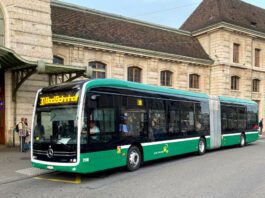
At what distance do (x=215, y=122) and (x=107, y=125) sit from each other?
28.7 feet

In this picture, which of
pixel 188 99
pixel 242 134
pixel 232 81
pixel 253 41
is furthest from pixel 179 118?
pixel 253 41

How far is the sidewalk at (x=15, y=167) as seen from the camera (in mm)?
9227

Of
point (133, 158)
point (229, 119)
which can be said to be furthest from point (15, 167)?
point (229, 119)

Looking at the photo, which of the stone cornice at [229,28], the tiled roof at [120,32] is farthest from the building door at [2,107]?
the stone cornice at [229,28]

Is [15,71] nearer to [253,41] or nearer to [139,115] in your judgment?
[139,115]

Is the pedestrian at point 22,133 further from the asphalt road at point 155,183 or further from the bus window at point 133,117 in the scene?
the bus window at point 133,117

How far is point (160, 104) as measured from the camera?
39.6 feet

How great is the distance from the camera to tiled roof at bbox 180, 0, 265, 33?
30775 mm

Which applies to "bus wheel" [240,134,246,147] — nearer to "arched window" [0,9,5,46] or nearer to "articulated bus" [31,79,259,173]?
"articulated bus" [31,79,259,173]

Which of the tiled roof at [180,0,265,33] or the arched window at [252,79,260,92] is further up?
the tiled roof at [180,0,265,33]

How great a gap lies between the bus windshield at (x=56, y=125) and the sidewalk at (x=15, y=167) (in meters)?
1.25

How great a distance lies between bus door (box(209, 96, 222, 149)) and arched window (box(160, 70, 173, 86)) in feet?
33.8

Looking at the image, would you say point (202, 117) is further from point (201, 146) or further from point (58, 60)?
point (58, 60)

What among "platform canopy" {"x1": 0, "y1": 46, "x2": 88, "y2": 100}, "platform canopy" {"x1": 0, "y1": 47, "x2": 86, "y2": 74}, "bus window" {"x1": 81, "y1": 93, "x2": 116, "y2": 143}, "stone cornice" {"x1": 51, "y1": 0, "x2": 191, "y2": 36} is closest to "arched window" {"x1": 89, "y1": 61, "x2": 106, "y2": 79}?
"stone cornice" {"x1": 51, "y1": 0, "x2": 191, "y2": 36}
